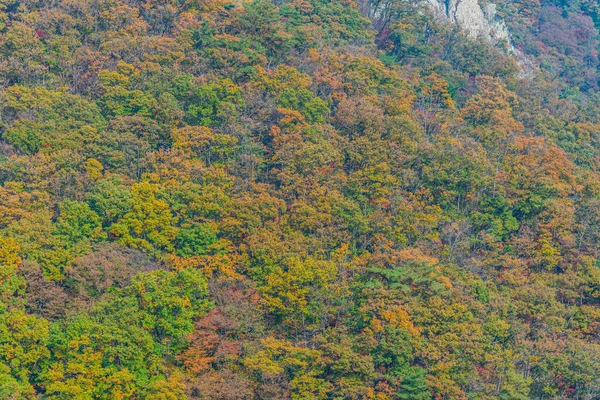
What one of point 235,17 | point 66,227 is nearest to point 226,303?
point 66,227

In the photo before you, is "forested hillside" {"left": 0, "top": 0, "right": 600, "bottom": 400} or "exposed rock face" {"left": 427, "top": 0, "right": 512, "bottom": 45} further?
"exposed rock face" {"left": 427, "top": 0, "right": 512, "bottom": 45}

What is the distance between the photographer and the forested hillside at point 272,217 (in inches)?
1358

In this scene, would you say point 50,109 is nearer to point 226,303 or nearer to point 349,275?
point 226,303

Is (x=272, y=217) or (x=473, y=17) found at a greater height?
(x=473, y=17)

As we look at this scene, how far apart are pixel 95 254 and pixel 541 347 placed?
22530 millimetres

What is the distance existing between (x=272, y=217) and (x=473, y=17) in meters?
39.0

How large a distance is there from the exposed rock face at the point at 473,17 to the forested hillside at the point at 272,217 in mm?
11053

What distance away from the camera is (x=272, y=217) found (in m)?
41.0

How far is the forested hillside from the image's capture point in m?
34.5

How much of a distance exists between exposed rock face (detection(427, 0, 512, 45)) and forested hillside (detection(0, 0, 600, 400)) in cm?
1105

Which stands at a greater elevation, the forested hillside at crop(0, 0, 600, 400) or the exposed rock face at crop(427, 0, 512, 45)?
the exposed rock face at crop(427, 0, 512, 45)

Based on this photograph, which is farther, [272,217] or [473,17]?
[473,17]

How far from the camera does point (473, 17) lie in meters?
70.6

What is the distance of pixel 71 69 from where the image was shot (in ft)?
164
